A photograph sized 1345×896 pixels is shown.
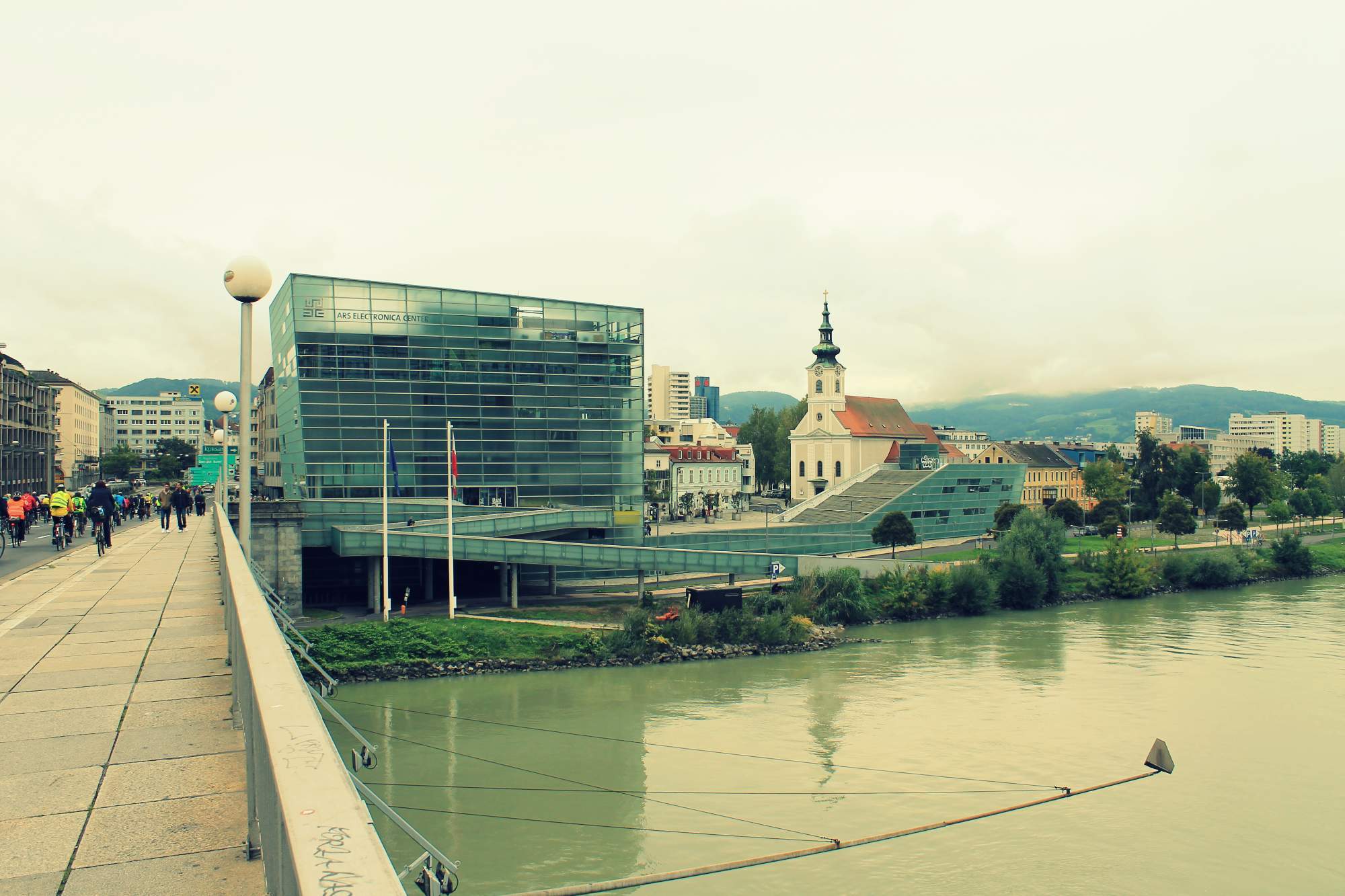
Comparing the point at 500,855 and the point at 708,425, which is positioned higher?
the point at 708,425

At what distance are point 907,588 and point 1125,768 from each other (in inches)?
1005

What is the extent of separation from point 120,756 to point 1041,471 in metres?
114

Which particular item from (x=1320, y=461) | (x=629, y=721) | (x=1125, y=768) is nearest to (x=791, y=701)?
(x=629, y=721)

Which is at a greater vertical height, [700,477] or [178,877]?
[700,477]

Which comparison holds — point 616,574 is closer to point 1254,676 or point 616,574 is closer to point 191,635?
point 1254,676

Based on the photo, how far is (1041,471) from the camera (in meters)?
110

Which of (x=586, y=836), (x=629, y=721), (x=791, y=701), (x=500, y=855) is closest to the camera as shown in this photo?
(x=500, y=855)

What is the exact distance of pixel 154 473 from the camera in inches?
4710

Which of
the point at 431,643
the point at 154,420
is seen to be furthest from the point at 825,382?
the point at 154,420

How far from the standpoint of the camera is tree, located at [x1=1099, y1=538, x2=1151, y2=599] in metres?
56.6

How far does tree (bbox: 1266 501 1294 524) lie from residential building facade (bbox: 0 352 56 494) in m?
104

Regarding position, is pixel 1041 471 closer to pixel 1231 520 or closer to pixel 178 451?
pixel 1231 520

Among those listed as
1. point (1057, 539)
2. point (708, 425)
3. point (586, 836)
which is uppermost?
point (708, 425)

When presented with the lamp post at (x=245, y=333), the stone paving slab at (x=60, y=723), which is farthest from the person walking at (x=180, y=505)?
the stone paving slab at (x=60, y=723)
